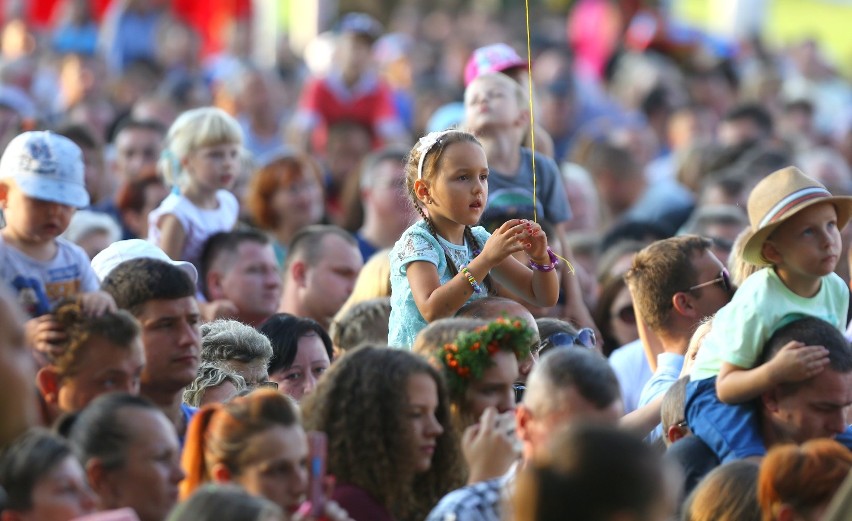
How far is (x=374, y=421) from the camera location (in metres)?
5.36

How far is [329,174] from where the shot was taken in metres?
13.6

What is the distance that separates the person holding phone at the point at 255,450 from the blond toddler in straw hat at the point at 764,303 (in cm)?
184

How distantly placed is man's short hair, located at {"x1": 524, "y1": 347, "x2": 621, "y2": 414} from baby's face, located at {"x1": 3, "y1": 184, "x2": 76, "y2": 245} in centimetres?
232

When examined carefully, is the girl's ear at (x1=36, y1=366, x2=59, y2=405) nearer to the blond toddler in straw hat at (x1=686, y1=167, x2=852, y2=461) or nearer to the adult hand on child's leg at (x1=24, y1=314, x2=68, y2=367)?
the adult hand on child's leg at (x1=24, y1=314, x2=68, y2=367)

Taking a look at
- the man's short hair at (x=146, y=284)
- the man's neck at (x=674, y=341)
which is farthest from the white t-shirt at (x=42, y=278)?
the man's neck at (x=674, y=341)

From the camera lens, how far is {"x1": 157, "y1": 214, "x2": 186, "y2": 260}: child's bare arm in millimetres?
8750

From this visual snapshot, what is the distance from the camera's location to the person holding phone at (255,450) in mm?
4945

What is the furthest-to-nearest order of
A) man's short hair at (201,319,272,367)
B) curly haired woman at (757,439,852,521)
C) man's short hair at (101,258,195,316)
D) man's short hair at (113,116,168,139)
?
1. man's short hair at (113,116,168,139)
2. man's short hair at (201,319,272,367)
3. man's short hair at (101,258,195,316)
4. curly haired woman at (757,439,852,521)

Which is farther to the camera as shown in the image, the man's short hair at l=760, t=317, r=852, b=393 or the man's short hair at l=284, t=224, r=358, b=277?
the man's short hair at l=284, t=224, r=358, b=277

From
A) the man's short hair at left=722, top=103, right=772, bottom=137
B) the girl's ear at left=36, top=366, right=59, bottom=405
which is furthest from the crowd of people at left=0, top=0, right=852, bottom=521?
the man's short hair at left=722, top=103, right=772, bottom=137

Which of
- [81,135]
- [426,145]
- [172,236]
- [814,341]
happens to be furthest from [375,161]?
[814,341]

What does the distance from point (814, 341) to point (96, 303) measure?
2.62 m

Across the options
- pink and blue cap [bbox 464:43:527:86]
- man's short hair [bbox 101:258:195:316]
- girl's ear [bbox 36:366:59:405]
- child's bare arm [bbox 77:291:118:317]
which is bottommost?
girl's ear [bbox 36:366:59:405]

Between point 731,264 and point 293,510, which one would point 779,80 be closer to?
point 731,264
